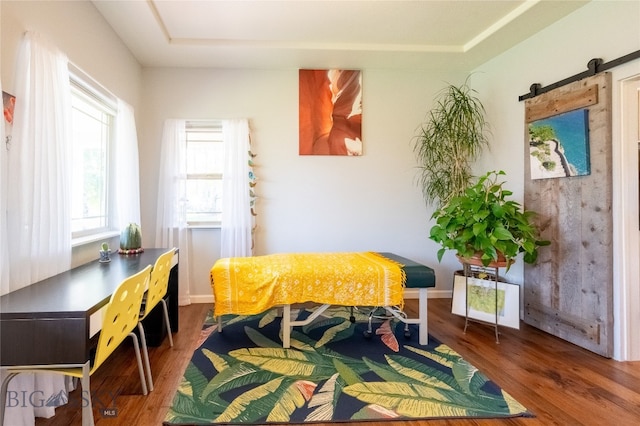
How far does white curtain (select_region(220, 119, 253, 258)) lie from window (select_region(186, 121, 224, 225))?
15cm

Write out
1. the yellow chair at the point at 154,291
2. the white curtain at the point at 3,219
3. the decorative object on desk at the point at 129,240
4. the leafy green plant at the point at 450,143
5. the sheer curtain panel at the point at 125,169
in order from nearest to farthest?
1. the white curtain at the point at 3,219
2. the yellow chair at the point at 154,291
3. the decorative object on desk at the point at 129,240
4. the sheer curtain panel at the point at 125,169
5. the leafy green plant at the point at 450,143

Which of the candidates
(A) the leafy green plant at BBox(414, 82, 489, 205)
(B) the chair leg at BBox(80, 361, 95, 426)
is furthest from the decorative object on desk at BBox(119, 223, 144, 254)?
(A) the leafy green plant at BBox(414, 82, 489, 205)

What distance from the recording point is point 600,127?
7.88 ft

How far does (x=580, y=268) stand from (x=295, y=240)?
2.67 metres

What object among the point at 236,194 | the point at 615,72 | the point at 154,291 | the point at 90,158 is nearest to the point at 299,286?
the point at 154,291

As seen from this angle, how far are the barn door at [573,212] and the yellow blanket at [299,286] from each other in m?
1.43

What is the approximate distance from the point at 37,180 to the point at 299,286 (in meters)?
1.74

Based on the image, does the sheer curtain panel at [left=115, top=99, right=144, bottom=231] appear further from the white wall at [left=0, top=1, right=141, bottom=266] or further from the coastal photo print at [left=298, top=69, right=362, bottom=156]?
the coastal photo print at [left=298, top=69, right=362, bottom=156]

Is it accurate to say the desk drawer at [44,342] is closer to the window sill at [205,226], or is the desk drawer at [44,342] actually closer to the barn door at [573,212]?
the window sill at [205,226]

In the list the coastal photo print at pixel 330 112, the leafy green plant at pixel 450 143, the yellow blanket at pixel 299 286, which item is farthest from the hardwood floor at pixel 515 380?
the coastal photo print at pixel 330 112

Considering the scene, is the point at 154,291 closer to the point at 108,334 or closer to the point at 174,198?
the point at 108,334

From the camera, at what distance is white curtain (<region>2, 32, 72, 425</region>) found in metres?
1.65

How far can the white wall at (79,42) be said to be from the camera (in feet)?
5.57

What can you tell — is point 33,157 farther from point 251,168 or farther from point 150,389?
point 251,168
